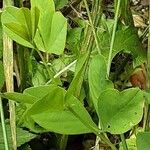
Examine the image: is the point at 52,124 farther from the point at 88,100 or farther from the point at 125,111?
the point at 88,100

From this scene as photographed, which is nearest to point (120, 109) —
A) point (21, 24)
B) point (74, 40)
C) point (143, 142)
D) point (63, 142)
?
point (143, 142)

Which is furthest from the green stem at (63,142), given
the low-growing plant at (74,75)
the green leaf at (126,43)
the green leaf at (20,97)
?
the green leaf at (20,97)

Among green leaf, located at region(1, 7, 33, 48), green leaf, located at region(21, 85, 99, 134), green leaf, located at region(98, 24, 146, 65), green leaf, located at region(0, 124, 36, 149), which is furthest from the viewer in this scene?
green leaf, located at region(98, 24, 146, 65)

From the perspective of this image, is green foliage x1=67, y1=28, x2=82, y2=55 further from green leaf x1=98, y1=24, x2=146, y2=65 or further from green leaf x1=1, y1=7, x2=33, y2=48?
green leaf x1=1, y1=7, x2=33, y2=48

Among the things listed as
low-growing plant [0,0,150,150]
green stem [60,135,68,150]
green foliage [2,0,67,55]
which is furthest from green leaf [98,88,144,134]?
green stem [60,135,68,150]

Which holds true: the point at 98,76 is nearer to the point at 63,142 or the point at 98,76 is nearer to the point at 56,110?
the point at 56,110

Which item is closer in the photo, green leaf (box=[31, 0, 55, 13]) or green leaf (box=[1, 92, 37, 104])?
green leaf (box=[1, 92, 37, 104])

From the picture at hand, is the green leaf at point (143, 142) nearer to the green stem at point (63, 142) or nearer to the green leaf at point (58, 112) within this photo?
the green leaf at point (58, 112)

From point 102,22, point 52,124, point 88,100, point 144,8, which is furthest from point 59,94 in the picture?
point 144,8

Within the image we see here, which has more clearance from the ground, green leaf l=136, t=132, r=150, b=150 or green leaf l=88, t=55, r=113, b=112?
green leaf l=88, t=55, r=113, b=112
